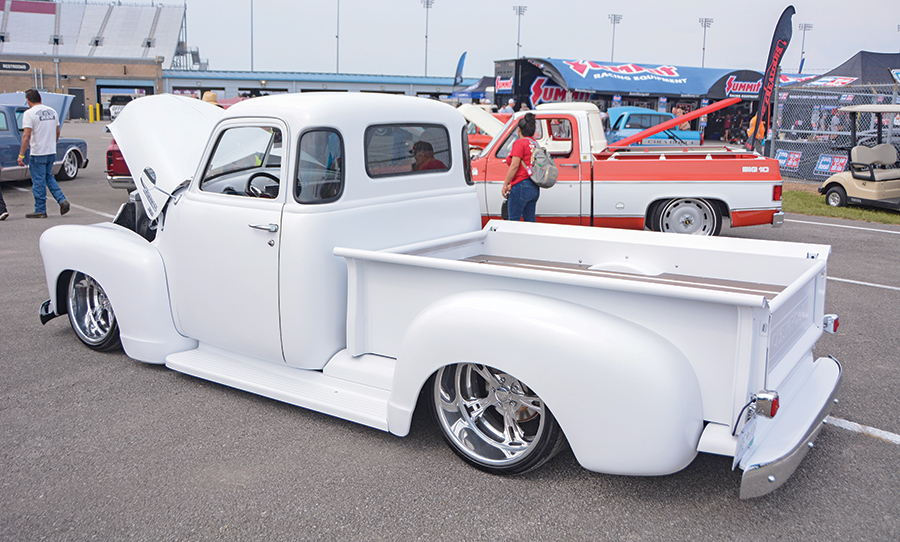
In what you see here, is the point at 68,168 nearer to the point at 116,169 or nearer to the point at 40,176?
the point at 116,169

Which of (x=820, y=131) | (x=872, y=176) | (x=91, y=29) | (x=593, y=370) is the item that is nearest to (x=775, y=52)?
(x=820, y=131)

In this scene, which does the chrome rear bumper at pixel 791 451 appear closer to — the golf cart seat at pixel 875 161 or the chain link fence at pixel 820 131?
the golf cart seat at pixel 875 161

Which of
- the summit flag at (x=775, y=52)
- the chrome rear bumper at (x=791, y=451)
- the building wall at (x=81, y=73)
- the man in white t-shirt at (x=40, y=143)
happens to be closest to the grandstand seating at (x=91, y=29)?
the building wall at (x=81, y=73)

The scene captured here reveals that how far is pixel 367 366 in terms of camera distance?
12.0 ft

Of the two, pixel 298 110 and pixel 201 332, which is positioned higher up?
pixel 298 110

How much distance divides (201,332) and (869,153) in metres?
12.2

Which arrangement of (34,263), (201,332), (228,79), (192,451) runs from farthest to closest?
1. (228,79)
2. (34,263)
3. (201,332)
4. (192,451)

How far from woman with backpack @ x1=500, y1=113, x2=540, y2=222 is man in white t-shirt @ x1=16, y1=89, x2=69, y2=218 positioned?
7.16 meters

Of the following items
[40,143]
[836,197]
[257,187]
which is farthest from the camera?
[836,197]

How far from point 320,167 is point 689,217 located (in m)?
6.43

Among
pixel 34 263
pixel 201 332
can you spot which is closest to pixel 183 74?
pixel 34 263

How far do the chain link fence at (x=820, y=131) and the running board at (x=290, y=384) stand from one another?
554 inches

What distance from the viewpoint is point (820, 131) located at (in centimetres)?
1619

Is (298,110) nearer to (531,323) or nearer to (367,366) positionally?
(367,366)
